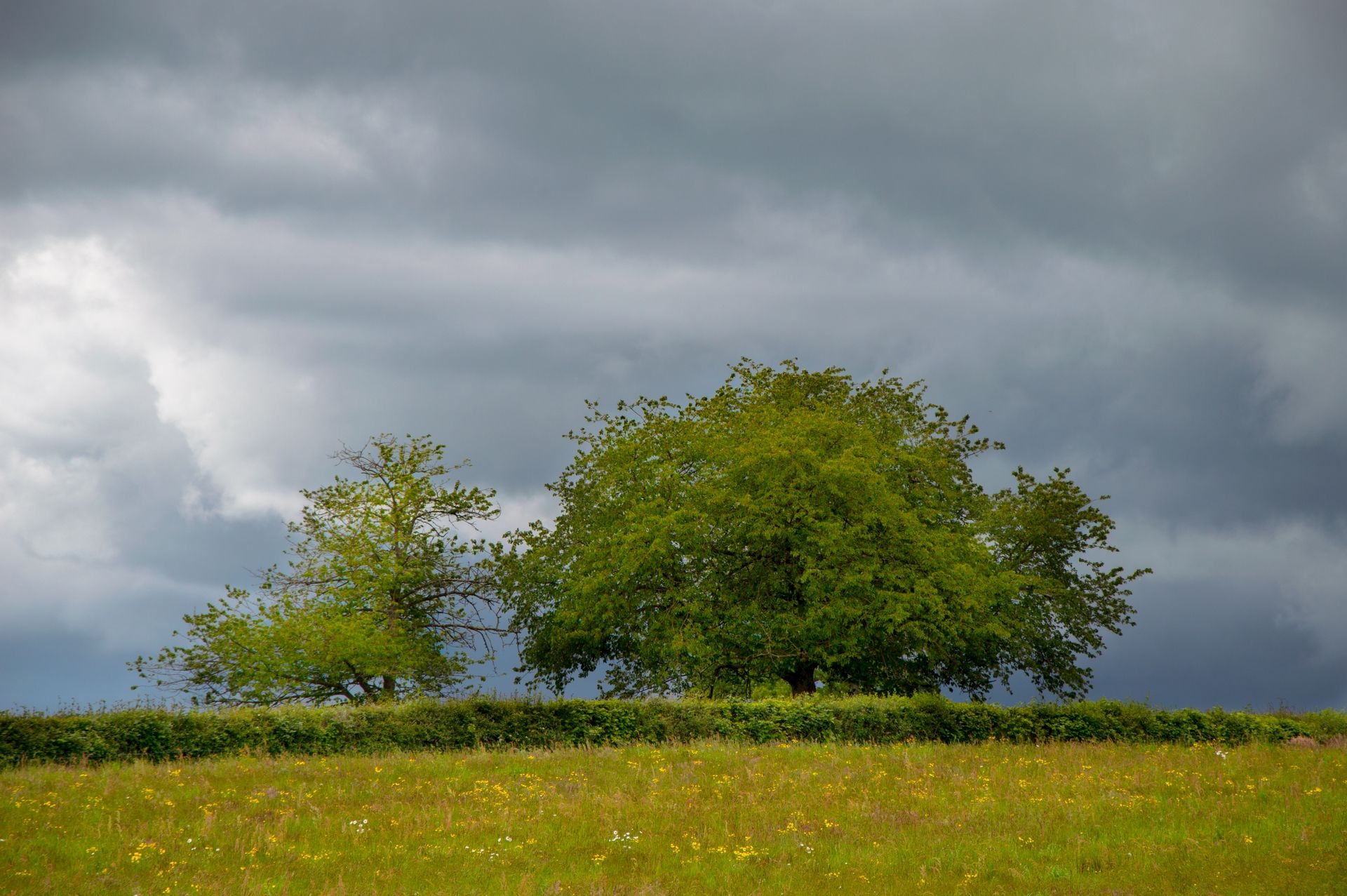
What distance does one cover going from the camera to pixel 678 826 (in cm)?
1606

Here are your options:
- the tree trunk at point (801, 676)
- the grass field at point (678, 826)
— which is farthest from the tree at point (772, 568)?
the grass field at point (678, 826)

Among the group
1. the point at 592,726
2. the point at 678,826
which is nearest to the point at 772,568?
the point at 592,726

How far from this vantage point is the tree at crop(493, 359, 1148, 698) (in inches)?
1389

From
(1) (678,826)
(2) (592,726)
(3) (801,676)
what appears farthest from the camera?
(3) (801,676)

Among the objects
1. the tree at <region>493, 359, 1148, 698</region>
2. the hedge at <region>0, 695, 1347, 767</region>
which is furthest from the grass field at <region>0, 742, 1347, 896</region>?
the tree at <region>493, 359, 1148, 698</region>

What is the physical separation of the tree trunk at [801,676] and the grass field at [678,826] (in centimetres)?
1528

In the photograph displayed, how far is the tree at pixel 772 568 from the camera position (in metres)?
35.3

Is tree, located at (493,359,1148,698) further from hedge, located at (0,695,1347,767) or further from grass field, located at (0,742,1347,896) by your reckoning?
grass field, located at (0,742,1347,896)

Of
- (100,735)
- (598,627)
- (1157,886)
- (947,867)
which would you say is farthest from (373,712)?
(1157,886)

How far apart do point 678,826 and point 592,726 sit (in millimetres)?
10333

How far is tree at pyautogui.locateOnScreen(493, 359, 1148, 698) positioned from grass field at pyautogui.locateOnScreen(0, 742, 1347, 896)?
13577 millimetres

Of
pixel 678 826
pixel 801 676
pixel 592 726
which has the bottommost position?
pixel 678 826

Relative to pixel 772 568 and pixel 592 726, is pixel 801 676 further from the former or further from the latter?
pixel 592 726

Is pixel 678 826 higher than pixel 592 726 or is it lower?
lower
